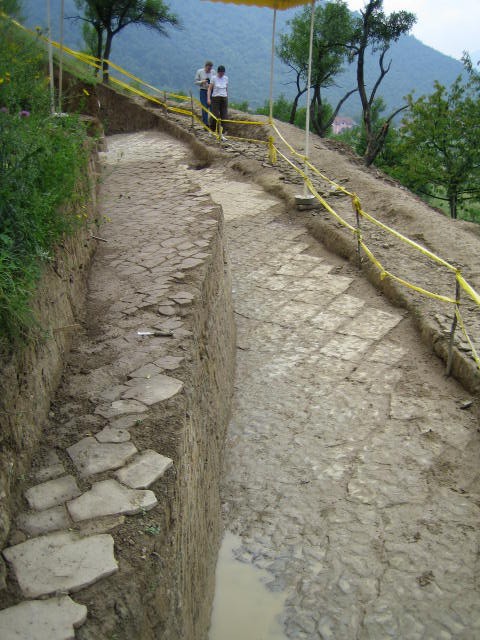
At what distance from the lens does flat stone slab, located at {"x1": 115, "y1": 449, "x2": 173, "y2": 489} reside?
8.95 ft

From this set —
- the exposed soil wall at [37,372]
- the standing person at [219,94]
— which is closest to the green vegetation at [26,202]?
the exposed soil wall at [37,372]

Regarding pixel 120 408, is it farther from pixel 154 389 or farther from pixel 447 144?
pixel 447 144

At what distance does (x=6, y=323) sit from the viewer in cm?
271

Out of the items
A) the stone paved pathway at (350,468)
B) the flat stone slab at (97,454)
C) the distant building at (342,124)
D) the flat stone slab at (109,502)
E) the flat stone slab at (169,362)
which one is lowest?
the stone paved pathway at (350,468)

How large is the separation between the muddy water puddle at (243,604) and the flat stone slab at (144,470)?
1.17m

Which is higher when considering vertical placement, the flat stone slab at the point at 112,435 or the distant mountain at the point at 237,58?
the distant mountain at the point at 237,58

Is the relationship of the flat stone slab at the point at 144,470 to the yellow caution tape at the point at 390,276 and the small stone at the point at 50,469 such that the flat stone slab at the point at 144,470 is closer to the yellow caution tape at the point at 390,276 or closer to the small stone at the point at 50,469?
the small stone at the point at 50,469

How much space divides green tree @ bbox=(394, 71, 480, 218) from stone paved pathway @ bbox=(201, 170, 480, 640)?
14.7m

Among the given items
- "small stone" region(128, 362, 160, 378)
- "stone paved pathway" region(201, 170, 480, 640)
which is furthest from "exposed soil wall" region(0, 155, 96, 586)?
"stone paved pathway" region(201, 170, 480, 640)

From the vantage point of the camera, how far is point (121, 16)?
19516 millimetres

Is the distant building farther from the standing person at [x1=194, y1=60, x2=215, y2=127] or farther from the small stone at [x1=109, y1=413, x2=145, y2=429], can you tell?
the small stone at [x1=109, y1=413, x2=145, y2=429]

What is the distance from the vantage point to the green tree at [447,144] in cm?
1978

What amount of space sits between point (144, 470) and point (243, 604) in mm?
1296

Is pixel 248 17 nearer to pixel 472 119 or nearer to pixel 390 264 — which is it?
pixel 472 119
